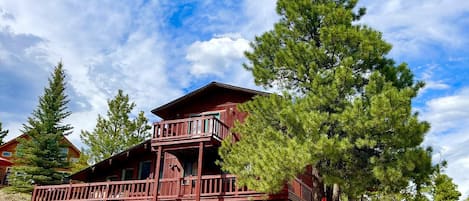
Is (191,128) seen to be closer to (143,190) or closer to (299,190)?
(143,190)

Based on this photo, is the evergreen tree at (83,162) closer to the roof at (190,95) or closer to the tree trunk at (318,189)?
the roof at (190,95)

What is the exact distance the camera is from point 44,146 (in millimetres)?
30016

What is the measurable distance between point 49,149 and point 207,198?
1760cm

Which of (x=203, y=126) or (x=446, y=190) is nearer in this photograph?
(x=203, y=126)

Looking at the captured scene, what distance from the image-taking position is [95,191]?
19.5 metres

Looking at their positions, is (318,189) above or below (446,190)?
below

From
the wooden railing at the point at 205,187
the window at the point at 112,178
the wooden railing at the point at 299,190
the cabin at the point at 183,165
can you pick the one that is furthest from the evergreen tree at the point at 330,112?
the window at the point at 112,178

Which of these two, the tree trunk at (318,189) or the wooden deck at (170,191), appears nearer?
the tree trunk at (318,189)

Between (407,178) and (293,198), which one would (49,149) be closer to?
(293,198)

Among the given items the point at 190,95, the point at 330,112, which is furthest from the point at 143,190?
the point at 330,112

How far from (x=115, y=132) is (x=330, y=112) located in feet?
72.6

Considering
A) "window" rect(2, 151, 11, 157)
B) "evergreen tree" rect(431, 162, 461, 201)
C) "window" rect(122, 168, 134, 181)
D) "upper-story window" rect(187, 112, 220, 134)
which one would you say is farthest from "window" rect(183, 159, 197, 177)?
"window" rect(2, 151, 11, 157)

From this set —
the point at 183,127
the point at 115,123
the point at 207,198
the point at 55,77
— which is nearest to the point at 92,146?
the point at 115,123

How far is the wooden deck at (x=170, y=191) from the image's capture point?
1636 cm
